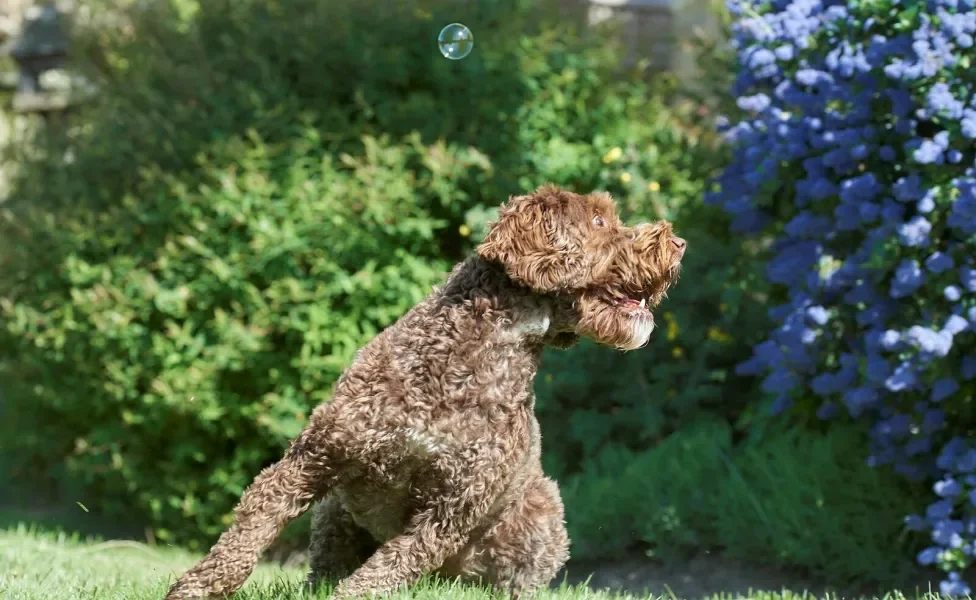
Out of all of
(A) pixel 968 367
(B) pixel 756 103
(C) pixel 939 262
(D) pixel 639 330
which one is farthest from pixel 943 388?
(D) pixel 639 330

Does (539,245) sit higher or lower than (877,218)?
higher

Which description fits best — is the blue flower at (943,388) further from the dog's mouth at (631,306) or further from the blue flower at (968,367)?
the dog's mouth at (631,306)

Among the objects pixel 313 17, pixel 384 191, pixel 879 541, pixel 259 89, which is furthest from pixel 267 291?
pixel 879 541

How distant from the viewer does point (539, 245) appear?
332 cm

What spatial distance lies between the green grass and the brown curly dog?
196 mm

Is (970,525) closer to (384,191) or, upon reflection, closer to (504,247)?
(504,247)

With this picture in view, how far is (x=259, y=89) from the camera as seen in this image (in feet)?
22.0

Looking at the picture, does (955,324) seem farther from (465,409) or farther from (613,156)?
(613,156)

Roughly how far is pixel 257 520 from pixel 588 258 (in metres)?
1.26

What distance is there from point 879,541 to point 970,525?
612 millimetres

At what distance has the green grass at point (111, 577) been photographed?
3471 millimetres

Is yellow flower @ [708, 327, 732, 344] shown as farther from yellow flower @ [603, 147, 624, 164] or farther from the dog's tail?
the dog's tail

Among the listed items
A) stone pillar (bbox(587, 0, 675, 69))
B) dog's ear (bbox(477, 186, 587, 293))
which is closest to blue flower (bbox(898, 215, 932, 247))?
dog's ear (bbox(477, 186, 587, 293))

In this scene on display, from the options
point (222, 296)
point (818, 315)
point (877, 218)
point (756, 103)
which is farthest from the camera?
point (222, 296)
